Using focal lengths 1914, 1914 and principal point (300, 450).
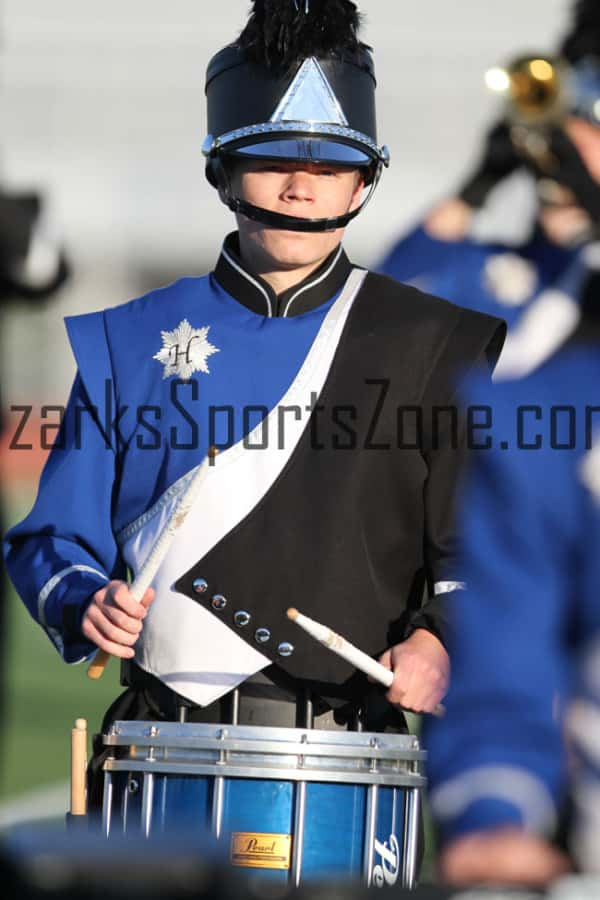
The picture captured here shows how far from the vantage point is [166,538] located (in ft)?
10.9

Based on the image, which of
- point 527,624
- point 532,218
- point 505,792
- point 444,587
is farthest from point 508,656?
point 532,218

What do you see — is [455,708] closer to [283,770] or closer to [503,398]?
[503,398]

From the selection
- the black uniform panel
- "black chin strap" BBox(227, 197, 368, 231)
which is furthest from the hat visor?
the black uniform panel

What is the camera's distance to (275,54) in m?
3.80

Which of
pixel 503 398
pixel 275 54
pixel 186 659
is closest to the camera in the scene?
pixel 503 398

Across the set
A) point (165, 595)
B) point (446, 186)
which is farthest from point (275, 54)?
point (446, 186)

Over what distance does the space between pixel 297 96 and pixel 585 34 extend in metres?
0.61

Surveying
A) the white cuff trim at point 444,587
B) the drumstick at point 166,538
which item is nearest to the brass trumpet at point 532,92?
the white cuff trim at point 444,587

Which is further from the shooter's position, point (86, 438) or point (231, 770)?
point (86, 438)

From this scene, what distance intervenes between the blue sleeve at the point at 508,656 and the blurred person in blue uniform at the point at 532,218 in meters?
0.21

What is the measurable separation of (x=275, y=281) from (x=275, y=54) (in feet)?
1.47

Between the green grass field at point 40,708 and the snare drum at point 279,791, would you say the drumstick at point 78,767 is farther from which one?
the green grass field at point 40,708

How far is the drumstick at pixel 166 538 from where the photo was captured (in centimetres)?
331

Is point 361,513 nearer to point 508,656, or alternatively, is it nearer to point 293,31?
point 293,31
